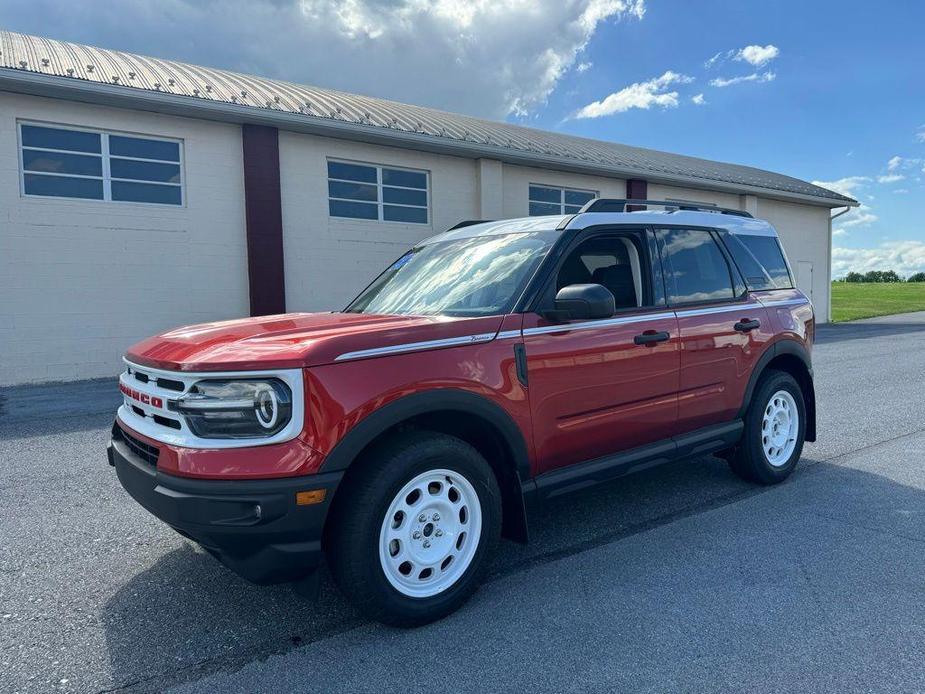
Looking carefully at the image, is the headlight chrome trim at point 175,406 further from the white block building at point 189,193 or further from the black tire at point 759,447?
the white block building at point 189,193

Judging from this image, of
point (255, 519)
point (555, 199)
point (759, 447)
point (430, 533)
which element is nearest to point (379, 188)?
point (555, 199)

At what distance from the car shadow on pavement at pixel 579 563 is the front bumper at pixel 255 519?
0.43 metres

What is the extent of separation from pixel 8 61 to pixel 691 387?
11.1 meters

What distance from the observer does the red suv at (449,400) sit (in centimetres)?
266

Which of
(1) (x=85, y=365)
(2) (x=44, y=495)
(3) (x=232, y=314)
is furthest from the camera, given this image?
(3) (x=232, y=314)

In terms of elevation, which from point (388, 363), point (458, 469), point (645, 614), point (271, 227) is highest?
point (271, 227)

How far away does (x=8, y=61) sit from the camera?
9.85 m

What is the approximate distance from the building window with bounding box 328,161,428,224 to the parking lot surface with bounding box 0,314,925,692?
369 inches

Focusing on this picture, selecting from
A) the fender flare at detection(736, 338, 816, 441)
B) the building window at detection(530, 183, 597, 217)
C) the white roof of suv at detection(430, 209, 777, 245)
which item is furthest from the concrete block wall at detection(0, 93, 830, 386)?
the fender flare at detection(736, 338, 816, 441)

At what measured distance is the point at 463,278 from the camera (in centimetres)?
388

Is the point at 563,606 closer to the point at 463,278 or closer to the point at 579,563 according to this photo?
the point at 579,563

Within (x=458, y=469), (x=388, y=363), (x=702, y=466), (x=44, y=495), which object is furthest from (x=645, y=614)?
(x=44, y=495)

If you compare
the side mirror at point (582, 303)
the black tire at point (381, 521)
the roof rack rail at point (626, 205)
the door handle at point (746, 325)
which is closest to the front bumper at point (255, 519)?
the black tire at point (381, 521)

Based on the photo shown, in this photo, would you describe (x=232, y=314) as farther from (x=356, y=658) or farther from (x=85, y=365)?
(x=356, y=658)
